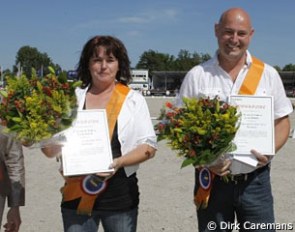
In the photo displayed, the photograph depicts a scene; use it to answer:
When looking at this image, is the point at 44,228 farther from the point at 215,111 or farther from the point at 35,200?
the point at 215,111

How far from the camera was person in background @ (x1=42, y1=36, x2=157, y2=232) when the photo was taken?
3076mm

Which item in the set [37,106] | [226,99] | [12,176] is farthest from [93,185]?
[226,99]

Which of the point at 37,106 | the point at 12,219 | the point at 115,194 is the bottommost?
the point at 12,219

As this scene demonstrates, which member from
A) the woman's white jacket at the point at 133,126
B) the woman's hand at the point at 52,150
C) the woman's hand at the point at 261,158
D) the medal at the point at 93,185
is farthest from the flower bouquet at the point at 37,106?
the woman's hand at the point at 261,158

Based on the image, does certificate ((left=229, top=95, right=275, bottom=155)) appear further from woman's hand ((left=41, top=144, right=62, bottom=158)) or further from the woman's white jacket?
woman's hand ((left=41, top=144, right=62, bottom=158))

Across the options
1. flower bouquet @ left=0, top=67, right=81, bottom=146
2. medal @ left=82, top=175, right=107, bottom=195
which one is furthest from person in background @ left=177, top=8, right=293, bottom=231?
flower bouquet @ left=0, top=67, right=81, bottom=146

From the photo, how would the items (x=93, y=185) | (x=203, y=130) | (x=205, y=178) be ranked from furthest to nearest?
(x=205, y=178) < (x=93, y=185) < (x=203, y=130)

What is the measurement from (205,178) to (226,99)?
60cm

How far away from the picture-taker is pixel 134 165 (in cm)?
308

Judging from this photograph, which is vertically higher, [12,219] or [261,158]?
[261,158]

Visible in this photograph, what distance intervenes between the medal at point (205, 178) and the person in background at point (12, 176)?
50.6 inches

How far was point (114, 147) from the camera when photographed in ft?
10.1

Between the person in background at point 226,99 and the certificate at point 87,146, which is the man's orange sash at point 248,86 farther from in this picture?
the certificate at point 87,146

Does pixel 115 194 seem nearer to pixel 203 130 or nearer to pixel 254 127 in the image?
pixel 203 130
